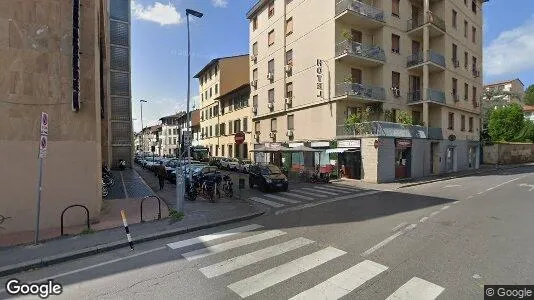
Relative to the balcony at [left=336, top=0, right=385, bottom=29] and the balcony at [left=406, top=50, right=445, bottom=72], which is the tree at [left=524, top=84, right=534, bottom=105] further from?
the balcony at [left=336, top=0, right=385, bottom=29]

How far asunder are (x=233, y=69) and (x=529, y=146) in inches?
1668

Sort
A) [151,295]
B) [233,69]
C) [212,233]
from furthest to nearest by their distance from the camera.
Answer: [233,69] → [212,233] → [151,295]

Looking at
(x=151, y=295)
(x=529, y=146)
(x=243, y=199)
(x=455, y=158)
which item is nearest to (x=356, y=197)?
(x=243, y=199)

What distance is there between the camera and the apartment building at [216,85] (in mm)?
44875


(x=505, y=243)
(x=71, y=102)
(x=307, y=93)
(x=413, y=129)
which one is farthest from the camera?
(x=307, y=93)

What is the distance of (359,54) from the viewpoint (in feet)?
75.6

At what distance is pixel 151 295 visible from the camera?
5.00 meters

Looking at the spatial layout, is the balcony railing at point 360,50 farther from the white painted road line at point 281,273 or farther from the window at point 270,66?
the white painted road line at point 281,273

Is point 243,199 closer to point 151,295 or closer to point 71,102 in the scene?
point 71,102

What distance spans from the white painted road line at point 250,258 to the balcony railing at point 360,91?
1683cm

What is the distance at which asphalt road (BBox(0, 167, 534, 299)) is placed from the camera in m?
5.09

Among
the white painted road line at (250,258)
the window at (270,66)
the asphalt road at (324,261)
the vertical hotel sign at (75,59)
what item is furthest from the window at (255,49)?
the white painted road line at (250,258)

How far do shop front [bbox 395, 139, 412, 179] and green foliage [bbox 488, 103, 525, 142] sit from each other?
33611 millimetres

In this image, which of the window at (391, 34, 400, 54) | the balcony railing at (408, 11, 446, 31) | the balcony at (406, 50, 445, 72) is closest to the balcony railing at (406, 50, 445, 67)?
the balcony at (406, 50, 445, 72)
